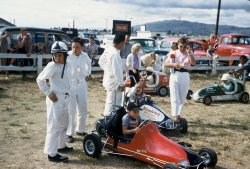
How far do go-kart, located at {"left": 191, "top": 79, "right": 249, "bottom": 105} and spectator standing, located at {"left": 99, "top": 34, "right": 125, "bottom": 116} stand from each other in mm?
4984

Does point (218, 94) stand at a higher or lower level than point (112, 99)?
lower

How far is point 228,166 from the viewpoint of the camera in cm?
636

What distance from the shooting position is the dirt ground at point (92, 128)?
629 cm

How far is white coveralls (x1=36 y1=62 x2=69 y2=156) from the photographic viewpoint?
19.4 ft

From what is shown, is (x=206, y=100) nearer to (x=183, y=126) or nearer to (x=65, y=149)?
(x=183, y=126)

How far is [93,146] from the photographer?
639cm

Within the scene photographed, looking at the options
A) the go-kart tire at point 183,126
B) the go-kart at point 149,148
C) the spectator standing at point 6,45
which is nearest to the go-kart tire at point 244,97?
the go-kart tire at point 183,126

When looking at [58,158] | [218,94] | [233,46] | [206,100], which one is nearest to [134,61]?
[206,100]

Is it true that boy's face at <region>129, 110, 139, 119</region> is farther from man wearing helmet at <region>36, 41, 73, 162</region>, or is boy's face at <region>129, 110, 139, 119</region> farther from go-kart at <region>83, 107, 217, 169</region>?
man wearing helmet at <region>36, 41, 73, 162</region>

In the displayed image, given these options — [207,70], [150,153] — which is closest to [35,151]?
[150,153]

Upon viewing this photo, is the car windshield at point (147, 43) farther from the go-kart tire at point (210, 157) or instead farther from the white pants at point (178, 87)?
the go-kart tire at point (210, 157)

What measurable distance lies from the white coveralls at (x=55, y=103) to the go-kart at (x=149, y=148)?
1.96 ft

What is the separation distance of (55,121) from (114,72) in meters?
1.67

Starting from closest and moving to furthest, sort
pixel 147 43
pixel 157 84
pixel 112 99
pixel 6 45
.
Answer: pixel 112 99 → pixel 157 84 → pixel 6 45 → pixel 147 43
